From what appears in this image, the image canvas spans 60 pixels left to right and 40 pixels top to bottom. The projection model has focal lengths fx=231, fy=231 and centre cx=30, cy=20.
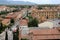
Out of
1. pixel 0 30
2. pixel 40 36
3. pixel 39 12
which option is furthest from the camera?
pixel 39 12

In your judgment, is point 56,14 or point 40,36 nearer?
point 40,36

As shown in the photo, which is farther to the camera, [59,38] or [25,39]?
[25,39]

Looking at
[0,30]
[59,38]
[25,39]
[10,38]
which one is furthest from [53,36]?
[0,30]

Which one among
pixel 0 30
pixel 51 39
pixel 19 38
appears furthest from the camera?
pixel 0 30

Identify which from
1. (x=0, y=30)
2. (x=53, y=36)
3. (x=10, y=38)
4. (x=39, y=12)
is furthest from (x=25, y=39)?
(x=39, y=12)

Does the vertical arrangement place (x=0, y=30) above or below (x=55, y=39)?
below

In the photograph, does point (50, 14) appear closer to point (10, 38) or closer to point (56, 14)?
point (56, 14)

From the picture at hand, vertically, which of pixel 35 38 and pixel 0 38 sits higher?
pixel 35 38

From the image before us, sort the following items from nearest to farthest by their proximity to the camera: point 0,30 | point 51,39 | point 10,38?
point 51,39
point 10,38
point 0,30

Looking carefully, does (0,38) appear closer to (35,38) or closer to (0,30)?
(0,30)
